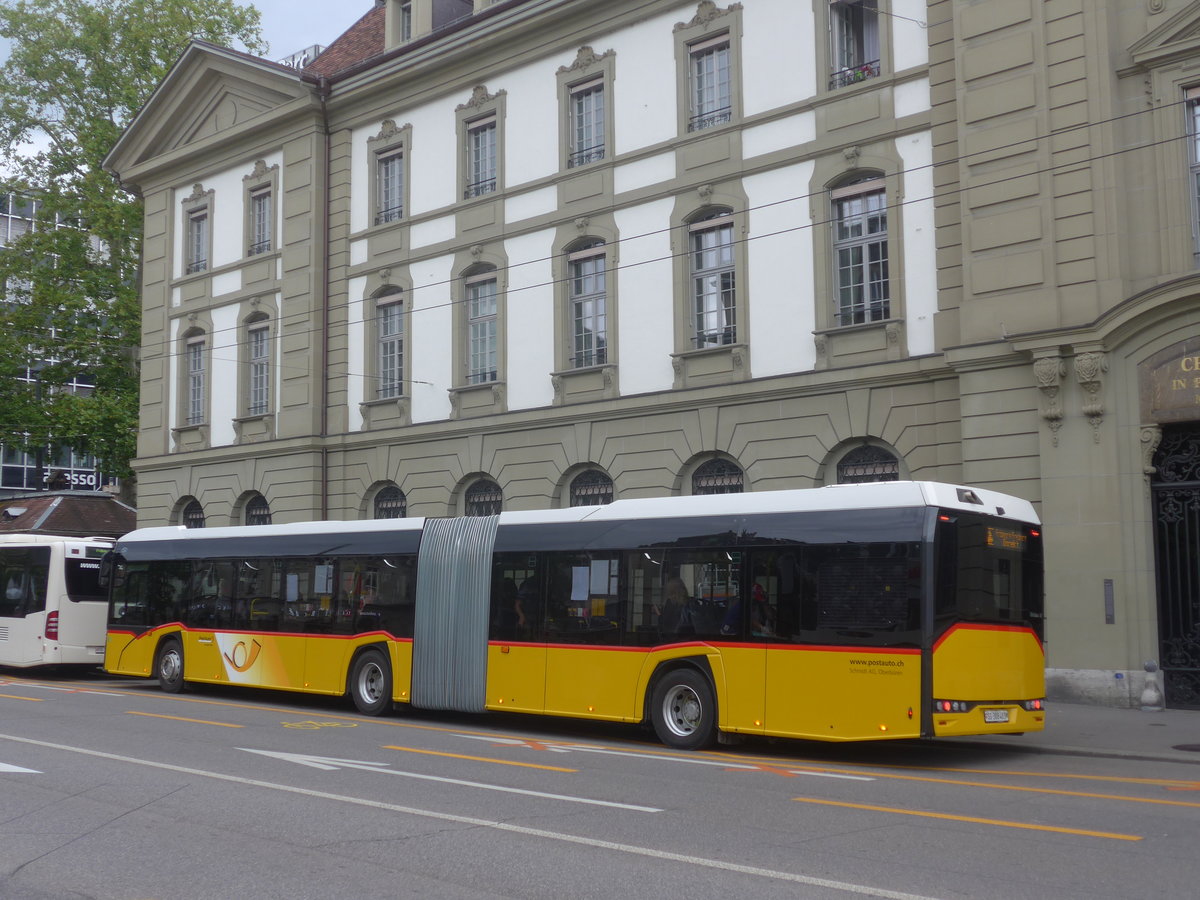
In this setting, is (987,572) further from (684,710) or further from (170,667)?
(170,667)

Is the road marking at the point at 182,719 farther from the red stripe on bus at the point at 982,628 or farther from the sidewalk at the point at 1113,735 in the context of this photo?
the sidewalk at the point at 1113,735

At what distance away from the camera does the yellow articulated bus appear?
1334 cm

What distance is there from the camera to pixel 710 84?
24031 mm

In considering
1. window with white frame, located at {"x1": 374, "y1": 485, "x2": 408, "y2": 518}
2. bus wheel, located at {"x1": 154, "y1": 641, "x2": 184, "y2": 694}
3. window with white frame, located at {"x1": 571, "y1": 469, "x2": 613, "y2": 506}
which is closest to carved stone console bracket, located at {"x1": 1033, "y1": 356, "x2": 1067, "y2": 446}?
window with white frame, located at {"x1": 571, "y1": 469, "x2": 613, "y2": 506}

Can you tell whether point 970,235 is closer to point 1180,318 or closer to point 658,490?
point 1180,318

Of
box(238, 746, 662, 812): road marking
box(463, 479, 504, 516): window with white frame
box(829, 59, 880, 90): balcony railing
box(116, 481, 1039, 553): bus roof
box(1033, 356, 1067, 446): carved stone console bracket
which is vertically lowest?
box(238, 746, 662, 812): road marking

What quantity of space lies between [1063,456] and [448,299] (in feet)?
45.3

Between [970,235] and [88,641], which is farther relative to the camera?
[88,641]

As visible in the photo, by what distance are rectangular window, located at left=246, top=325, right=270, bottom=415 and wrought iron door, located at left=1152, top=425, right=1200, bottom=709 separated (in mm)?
20648

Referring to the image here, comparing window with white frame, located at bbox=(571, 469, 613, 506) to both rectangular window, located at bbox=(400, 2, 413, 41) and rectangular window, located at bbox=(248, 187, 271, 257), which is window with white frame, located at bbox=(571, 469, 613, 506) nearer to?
rectangular window, located at bbox=(248, 187, 271, 257)

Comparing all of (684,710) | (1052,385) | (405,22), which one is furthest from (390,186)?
(684,710)

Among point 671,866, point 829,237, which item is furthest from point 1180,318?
point 671,866

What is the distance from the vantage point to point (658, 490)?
2412 cm

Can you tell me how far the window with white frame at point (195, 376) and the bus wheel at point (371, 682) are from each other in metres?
16.8
